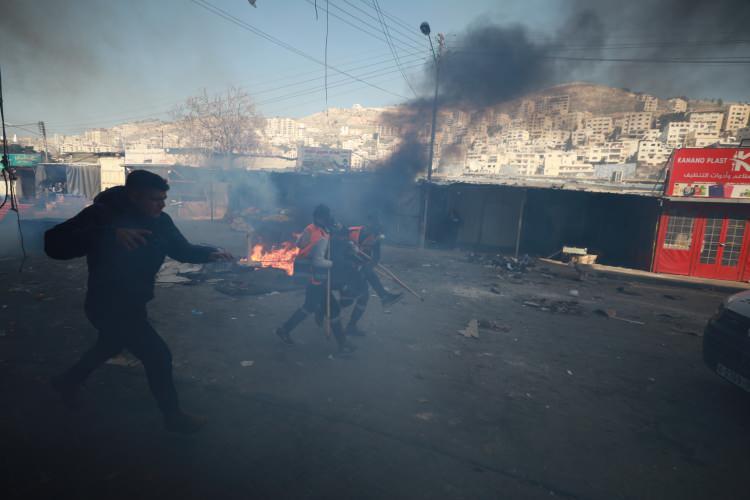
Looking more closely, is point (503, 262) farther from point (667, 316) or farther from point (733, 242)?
point (733, 242)

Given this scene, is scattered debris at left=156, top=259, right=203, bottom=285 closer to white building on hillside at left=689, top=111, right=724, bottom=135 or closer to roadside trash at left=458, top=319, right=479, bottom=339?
roadside trash at left=458, top=319, right=479, bottom=339

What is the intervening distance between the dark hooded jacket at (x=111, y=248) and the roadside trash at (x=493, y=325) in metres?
5.26

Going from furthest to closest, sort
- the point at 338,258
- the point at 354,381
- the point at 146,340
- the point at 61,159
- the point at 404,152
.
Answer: the point at 61,159 → the point at 404,152 → the point at 338,258 → the point at 354,381 → the point at 146,340

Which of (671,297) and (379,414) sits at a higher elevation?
(379,414)

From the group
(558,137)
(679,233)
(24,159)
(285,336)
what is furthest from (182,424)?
(558,137)

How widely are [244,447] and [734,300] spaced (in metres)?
5.42

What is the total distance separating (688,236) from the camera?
40.8ft

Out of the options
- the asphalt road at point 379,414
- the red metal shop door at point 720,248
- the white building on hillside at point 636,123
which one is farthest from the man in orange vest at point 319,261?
the white building on hillside at point 636,123

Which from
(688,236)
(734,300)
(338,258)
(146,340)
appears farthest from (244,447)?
(688,236)

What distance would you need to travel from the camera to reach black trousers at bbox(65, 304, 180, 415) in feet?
9.02

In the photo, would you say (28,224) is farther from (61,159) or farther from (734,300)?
(61,159)

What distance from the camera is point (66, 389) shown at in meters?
3.16

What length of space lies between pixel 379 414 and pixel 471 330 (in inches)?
120

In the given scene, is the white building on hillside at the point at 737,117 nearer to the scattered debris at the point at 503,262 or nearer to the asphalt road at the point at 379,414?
the scattered debris at the point at 503,262
